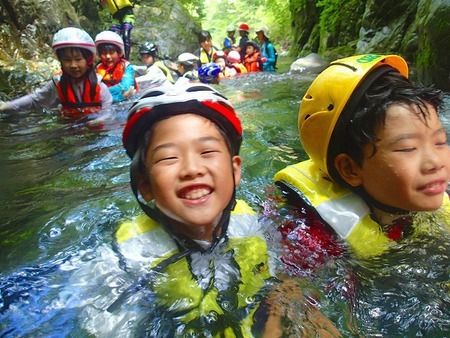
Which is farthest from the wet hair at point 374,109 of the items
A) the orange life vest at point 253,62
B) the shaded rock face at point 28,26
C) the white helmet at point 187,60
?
the orange life vest at point 253,62

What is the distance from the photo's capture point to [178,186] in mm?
1971

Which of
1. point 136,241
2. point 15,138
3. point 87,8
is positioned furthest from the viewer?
point 87,8

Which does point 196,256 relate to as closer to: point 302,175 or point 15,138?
point 302,175

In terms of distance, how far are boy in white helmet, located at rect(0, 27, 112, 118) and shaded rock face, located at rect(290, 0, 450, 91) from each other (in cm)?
511

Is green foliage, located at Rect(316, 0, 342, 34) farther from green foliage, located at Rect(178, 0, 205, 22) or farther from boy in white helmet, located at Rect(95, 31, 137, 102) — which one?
green foliage, located at Rect(178, 0, 205, 22)

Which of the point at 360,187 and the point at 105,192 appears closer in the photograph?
the point at 360,187

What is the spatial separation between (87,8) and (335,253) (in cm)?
1469

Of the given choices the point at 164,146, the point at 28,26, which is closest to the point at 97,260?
the point at 164,146

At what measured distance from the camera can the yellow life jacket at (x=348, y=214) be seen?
7.86 feet

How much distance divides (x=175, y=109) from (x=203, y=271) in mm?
814

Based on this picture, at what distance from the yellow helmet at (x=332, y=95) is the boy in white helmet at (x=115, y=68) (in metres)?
5.87

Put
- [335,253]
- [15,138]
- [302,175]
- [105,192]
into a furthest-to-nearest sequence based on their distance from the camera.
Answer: [15,138] < [105,192] < [302,175] < [335,253]

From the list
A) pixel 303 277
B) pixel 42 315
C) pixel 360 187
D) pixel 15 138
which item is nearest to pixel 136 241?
pixel 42 315

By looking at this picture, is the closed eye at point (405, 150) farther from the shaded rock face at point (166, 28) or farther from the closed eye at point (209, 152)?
the shaded rock face at point (166, 28)
